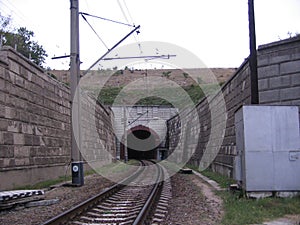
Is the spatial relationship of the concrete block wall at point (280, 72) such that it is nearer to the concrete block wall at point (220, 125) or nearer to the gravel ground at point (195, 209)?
the concrete block wall at point (220, 125)

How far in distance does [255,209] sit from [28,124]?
313 inches

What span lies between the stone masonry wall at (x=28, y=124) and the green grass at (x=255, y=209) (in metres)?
6.05

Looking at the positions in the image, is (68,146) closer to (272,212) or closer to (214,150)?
(214,150)

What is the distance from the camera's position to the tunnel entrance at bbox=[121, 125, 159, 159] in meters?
47.2

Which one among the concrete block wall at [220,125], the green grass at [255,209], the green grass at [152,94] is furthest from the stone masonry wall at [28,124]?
the green grass at [152,94]

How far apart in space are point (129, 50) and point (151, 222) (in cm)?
1205

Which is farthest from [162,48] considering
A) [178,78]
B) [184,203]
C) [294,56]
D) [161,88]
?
[178,78]

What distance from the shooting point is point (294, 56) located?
9.58 metres

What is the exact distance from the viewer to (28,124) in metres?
12.5

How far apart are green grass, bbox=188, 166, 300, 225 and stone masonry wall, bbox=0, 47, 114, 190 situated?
19.8 ft

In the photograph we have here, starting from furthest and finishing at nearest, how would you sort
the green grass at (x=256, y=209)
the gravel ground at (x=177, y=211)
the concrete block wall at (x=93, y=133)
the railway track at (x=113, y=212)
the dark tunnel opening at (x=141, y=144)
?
the dark tunnel opening at (x=141, y=144)
the concrete block wall at (x=93, y=133)
the gravel ground at (x=177, y=211)
the railway track at (x=113, y=212)
the green grass at (x=256, y=209)

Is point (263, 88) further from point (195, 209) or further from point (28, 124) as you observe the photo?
point (28, 124)

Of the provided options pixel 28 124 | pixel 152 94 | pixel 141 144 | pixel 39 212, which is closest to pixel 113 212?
pixel 39 212

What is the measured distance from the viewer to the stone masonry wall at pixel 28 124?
1084 centimetres
